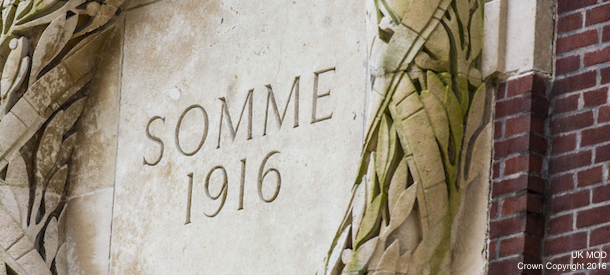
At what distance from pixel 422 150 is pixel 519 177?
0.34m

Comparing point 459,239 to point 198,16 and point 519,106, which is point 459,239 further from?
point 198,16

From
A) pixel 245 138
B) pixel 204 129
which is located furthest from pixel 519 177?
pixel 204 129

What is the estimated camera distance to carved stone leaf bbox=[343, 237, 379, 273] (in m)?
3.94

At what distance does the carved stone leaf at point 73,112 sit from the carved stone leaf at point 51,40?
249mm

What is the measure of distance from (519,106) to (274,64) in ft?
4.24

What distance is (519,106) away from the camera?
13.1 feet

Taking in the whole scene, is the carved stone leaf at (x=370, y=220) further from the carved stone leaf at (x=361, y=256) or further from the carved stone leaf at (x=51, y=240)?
the carved stone leaf at (x=51, y=240)

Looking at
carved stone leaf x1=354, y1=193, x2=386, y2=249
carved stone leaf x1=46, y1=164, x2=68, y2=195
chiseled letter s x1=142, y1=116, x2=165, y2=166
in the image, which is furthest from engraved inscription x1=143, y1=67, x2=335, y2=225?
carved stone leaf x1=354, y1=193, x2=386, y2=249

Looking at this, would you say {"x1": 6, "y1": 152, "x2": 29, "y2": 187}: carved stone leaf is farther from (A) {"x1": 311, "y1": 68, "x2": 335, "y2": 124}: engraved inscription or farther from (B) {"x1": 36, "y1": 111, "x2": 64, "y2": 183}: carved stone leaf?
(A) {"x1": 311, "y1": 68, "x2": 335, "y2": 124}: engraved inscription

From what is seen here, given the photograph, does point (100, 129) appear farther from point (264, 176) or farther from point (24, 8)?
point (264, 176)

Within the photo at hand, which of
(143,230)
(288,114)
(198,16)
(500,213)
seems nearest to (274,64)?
(288,114)

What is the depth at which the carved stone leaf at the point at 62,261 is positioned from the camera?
18.0ft

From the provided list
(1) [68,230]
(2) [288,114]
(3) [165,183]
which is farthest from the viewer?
(1) [68,230]

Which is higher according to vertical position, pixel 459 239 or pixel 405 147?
pixel 405 147
